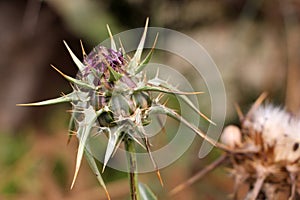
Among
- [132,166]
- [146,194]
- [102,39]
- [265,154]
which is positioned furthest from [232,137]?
[102,39]

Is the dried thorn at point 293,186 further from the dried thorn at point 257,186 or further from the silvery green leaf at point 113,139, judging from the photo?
the silvery green leaf at point 113,139

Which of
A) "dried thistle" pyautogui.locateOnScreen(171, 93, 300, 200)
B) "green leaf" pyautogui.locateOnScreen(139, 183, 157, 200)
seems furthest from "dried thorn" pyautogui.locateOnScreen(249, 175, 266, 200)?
"green leaf" pyautogui.locateOnScreen(139, 183, 157, 200)

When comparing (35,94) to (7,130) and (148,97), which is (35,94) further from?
(148,97)

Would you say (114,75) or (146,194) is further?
(146,194)

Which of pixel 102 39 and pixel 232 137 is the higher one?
pixel 102 39

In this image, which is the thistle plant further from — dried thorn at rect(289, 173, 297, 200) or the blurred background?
the blurred background

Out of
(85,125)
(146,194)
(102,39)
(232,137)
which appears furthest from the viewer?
(102,39)

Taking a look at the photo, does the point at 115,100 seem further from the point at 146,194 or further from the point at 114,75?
the point at 146,194
